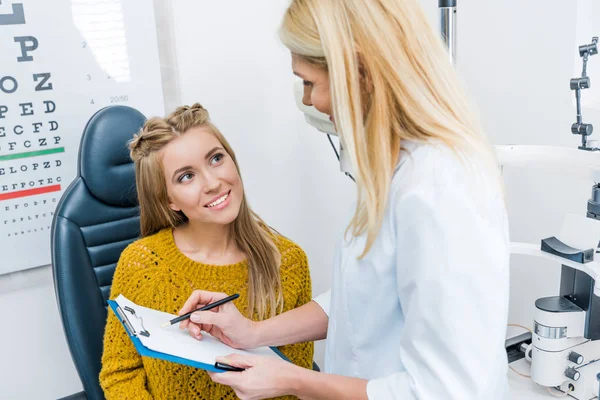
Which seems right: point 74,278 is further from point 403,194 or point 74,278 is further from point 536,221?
point 536,221

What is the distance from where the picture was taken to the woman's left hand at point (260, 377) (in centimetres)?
91

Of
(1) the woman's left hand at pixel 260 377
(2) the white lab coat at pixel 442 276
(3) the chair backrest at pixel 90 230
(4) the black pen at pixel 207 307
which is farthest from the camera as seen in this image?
(3) the chair backrest at pixel 90 230

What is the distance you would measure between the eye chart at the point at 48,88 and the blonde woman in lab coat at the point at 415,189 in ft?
3.41

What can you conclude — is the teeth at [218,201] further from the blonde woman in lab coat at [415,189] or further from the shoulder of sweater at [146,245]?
the blonde woman in lab coat at [415,189]

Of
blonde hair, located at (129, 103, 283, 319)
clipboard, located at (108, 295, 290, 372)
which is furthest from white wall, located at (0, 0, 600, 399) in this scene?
clipboard, located at (108, 295, 290, 372)

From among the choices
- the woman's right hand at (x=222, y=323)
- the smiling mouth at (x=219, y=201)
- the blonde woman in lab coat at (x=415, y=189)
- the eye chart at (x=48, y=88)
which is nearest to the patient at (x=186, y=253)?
the smiling mouth at (x=219, y=201)

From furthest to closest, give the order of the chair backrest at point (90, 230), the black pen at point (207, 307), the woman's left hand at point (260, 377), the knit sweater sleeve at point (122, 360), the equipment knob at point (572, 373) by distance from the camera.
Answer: the chair backrest at point (90, 230)
the knit sweater sleeve at point (122, 360)
the equipment knob at point (572, 373)
the black pen at point (207, 307)
the woman's left hand at point (260, 377)

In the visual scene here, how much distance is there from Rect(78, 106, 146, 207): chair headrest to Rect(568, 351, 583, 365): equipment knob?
1081 millimetres

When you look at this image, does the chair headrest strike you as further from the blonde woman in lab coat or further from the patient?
the blonde woman in lab coat

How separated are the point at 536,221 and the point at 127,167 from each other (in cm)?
109

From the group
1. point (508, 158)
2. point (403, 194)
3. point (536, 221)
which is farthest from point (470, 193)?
point (536, 221)

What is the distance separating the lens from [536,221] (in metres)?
1.59

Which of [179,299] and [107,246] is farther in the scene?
[107,246]

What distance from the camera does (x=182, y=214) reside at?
1454 millimetres
